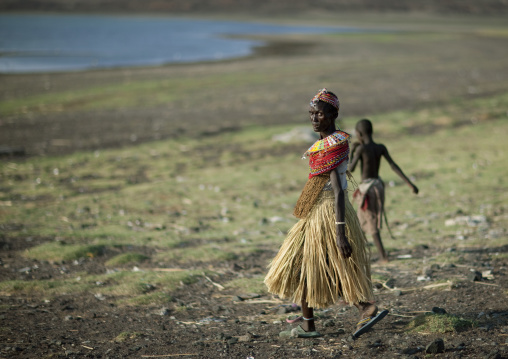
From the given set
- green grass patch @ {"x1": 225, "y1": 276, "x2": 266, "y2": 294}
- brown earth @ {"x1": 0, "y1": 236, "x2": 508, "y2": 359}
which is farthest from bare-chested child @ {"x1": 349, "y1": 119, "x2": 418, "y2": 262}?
green grass patch @ {"x1": 225, "y1": 276, "x2": 266, "y2": 294}

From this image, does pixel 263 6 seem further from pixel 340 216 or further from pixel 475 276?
pixel 340 216

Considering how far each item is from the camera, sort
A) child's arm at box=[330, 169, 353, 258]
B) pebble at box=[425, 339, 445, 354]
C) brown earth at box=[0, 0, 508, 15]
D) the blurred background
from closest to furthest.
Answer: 1. pebble at box=[425, 339, 445, 354]
2. child's arm at box=[330, 169, 353, 258]
3. the blurred background
4. brown earth at box=[0, 0, 508, 15]

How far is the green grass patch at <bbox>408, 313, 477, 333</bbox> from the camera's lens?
5.39 metres

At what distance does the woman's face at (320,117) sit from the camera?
16.8 feet

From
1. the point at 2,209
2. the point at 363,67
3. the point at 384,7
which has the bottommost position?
the point at 2,209

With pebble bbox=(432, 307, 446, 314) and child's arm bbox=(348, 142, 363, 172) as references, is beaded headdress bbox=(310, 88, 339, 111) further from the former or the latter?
child's arm bbox=(348, 142, 363, 172)

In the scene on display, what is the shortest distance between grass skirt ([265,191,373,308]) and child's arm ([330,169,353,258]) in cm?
11

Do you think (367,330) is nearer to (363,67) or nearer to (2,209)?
(2,209)

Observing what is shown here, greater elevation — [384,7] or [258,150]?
[384,7]

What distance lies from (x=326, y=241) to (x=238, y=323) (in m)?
1.53

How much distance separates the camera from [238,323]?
6.05 metres

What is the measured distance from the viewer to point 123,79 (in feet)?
102

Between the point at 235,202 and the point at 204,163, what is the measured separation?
334 cm

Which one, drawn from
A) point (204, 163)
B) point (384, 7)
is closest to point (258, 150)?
point (204, 163)
